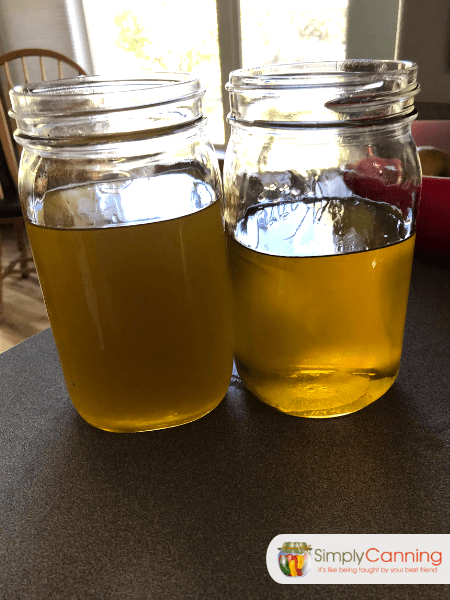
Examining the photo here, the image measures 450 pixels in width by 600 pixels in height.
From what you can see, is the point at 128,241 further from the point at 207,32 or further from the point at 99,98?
the point at 207,32

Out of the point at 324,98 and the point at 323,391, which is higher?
the point at 324,98

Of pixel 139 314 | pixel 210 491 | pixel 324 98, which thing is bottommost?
pixel 210 491

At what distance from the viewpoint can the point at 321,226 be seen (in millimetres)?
431

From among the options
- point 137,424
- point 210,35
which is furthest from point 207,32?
point 137,424

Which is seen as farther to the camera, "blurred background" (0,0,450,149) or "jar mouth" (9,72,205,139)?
"blurred background" (0,0,450,149)

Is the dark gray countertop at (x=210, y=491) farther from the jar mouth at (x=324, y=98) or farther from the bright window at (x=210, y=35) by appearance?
the bright window at (x=210, y=35)

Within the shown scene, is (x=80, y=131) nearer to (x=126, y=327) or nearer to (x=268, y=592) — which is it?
(x=126, y=327)

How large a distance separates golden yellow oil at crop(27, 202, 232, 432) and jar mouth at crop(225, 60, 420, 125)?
3.2 inches

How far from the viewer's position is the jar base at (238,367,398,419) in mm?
401

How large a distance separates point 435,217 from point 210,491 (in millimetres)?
432

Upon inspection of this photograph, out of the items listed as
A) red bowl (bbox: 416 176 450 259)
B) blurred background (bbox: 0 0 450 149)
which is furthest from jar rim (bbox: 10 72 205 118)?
blurred background (bbox: 0 0 450 149)

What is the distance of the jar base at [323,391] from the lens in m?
0.40

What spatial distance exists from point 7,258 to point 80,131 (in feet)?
8.93

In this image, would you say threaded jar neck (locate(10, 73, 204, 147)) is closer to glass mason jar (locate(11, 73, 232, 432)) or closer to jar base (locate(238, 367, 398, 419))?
glass mason jar (locate(11, 73, 232, 432))
